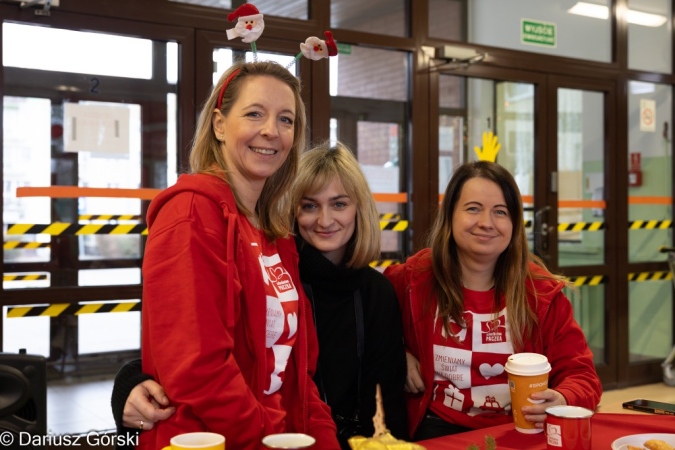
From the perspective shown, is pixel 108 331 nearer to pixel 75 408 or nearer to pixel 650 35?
pixel 75 408

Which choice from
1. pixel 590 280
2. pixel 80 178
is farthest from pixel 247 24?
Result: pixel 590 280

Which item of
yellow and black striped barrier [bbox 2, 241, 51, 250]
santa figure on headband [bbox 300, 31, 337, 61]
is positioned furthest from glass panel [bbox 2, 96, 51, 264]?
santa figure on headband [bbox 300, 31, 337, 61]

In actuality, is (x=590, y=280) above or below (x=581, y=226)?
below

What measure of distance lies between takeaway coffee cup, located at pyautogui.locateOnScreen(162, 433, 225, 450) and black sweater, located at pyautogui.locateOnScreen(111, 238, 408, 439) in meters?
0.90

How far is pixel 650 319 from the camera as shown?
19.0 feet

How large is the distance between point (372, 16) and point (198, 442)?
3.73 metres

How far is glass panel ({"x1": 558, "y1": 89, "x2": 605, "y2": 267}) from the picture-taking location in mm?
5305

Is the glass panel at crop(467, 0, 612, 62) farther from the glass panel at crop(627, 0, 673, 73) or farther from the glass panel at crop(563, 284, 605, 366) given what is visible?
the glass panel at crop(563, 284, 605, 366)

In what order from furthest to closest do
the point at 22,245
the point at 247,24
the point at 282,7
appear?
the point at 282,7 → the point at 22,245 → the point at 247,24

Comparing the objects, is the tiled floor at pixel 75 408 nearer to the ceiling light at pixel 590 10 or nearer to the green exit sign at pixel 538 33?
the green exit sign at pixel 538 33

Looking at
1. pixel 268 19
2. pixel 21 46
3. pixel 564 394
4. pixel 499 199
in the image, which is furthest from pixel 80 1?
pixel 564 394

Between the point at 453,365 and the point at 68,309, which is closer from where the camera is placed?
the point at 453,365

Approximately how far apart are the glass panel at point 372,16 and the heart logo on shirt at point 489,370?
9.01 feet

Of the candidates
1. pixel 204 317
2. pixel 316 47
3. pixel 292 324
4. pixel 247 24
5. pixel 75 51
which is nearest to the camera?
pixel 204 317
